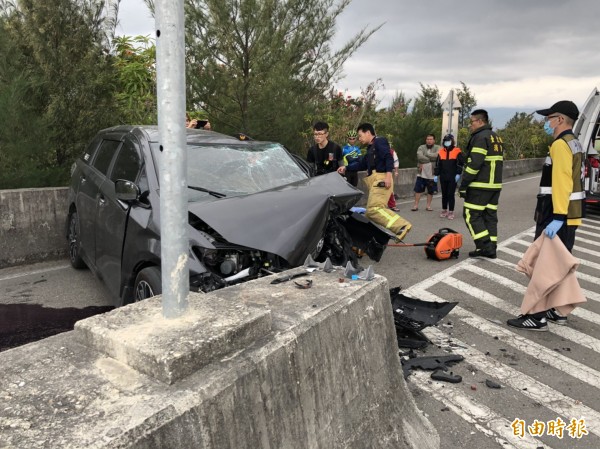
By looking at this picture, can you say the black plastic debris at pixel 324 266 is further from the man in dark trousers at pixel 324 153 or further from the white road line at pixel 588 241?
the white road line at pixel 588 241

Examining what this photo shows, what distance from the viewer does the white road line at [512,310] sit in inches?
166

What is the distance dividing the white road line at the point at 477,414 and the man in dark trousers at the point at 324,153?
15.2 ft

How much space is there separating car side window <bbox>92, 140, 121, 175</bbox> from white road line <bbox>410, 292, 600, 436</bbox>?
3371 millimetres

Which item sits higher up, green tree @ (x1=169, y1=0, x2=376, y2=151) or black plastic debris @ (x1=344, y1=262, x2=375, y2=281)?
green tree @ (x1=169, y1=0, x2=376, y2=151)

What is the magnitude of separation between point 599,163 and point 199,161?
9.31m

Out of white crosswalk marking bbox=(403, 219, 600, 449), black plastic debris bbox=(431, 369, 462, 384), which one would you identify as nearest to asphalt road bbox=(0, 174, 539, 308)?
white crosswalk marking bbox=(403, 219, 600, 449)

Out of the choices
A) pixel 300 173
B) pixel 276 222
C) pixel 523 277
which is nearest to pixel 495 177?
pixel 523 277

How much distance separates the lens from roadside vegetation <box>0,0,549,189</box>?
6.70 m

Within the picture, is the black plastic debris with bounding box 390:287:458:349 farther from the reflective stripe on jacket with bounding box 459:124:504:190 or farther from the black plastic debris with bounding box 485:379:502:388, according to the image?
the reflective stripe on jacket with bounding box 459:124:504:190

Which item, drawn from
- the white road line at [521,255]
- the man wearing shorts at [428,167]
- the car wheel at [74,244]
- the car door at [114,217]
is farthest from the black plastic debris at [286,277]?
the man wearing shorts at [428,167]

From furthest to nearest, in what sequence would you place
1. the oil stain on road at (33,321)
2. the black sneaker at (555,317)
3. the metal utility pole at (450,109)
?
1. the metal utility pole at (450,109)
2. the black sneaker at (555,317)
3. the oil stain on road at (33,321)

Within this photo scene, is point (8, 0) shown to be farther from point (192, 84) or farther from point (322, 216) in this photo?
point (322, 216)

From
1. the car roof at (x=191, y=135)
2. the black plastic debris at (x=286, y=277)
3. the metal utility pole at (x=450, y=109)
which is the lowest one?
the black plastic debris at (x=286, y=277)

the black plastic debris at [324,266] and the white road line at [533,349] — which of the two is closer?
the black plastic debris at [324,266]
